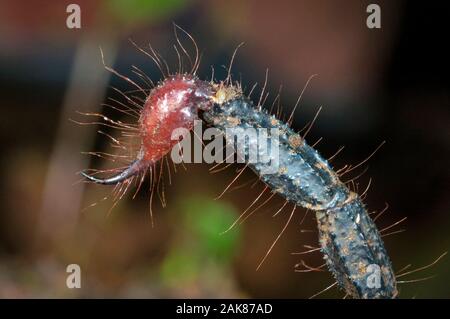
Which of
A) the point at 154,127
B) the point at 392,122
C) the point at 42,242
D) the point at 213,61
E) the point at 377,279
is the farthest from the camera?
the point at 392,122

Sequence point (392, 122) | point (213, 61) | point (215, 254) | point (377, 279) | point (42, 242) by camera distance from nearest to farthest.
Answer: point (377, 279) < point (215, 254) < point (42, 242) < point (213, 61) < point (392, 122)

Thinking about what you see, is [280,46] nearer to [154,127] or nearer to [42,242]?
[42,242]

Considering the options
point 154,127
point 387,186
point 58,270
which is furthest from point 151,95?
point 387,186

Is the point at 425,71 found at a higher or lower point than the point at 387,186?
higher

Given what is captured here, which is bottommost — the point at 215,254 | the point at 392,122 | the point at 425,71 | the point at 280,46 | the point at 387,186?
the point at 215,254
